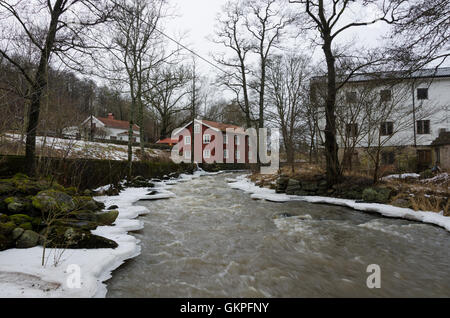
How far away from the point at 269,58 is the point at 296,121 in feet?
21.0

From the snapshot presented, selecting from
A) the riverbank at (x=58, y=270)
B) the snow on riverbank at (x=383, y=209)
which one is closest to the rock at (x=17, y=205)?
the riverbank at (x=58, y=270)

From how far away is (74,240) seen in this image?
3648 millimetres

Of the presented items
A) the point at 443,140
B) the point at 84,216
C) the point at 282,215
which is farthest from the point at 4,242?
the point at 443,140

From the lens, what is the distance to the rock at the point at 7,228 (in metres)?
3.38

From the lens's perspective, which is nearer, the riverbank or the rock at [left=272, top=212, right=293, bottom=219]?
the riverbank

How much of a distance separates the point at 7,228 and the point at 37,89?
205 inches

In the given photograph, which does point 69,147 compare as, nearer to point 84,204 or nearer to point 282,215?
point 84,204

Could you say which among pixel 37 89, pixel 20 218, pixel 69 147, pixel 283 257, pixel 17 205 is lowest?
pixel 283 257

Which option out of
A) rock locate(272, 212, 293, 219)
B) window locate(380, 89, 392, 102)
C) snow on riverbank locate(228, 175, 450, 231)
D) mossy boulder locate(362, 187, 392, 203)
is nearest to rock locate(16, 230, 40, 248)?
rock locate(272, 212, 293, 219)

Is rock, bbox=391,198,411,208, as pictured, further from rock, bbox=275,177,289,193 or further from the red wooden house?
the red wooden house

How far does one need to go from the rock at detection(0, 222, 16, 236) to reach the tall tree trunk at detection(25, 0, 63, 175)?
4.04 meters

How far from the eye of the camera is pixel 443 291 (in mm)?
2932

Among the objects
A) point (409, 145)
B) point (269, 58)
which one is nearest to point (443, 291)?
point (269, 58)

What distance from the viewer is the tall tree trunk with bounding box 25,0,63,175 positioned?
6.61 meters
